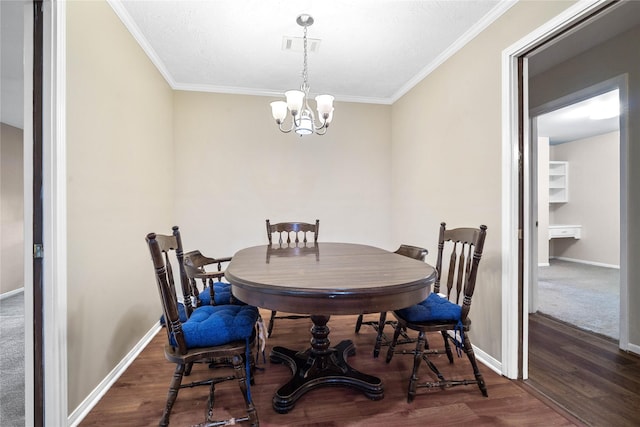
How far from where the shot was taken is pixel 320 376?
1.74 meters

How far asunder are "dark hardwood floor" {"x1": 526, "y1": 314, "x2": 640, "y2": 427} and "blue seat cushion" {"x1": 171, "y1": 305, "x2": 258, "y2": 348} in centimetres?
172

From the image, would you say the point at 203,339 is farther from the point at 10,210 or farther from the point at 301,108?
the point at 10,210

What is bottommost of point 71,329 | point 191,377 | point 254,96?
point 191,377

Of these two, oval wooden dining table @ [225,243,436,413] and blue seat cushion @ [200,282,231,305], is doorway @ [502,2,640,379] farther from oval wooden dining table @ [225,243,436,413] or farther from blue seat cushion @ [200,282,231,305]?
blue seat cushion @ [200,282,231,305]

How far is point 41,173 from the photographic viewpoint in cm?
136

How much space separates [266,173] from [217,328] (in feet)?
7.45

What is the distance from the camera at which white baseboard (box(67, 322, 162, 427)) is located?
151cm

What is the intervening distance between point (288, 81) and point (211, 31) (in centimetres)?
101

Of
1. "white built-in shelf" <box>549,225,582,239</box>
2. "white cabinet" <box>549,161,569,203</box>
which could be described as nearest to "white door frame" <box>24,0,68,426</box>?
"white built-in shelf" <box>549,225,582,239</box>

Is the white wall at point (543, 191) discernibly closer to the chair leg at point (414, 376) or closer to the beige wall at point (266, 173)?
the beige wall at point (266, 173)

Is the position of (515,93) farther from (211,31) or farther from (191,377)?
(191,377)

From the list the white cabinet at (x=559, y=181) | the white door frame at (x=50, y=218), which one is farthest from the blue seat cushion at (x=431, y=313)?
the white cabinet at (x=559, y=181)

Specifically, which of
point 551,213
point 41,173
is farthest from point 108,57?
point 551,213

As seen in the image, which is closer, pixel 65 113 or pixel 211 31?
pixel 65 113
